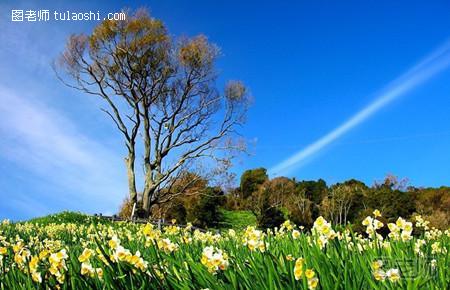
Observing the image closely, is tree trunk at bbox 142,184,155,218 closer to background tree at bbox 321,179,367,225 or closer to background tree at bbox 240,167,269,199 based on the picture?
background tree at bbox 321,179,367,225

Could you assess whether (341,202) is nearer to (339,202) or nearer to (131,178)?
(339,202)

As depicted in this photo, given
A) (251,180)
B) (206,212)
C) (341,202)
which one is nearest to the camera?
(206,212)

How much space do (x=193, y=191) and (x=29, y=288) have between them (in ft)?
87.4

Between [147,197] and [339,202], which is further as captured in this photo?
[339,202]

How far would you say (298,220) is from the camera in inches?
1255

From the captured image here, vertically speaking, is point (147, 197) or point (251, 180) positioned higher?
point (251, 180)

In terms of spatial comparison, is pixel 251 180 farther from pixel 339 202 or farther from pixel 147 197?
pixel 147 197

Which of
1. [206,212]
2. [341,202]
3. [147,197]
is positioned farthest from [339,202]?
[147,197]

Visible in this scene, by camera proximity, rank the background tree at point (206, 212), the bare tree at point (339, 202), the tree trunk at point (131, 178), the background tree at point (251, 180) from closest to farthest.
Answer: the tree trunk at point (131, 178)
the background tree at point (206, 212)
the bare tree at point (339, 202)
the background tree at point (251, 180)

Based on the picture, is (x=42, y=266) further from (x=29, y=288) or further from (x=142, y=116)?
(x=142, y=116)

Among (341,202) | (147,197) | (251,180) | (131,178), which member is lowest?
(341,202)

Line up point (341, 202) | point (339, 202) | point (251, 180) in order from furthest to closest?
1. point (251, 180)
2. point (339, 202)
3. point (341, 202)

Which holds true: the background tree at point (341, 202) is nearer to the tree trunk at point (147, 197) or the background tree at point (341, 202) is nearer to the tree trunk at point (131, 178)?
the tree trunk at point (147, 197)

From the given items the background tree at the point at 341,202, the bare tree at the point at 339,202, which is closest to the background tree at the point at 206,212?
the background tree at the point at 341,202
